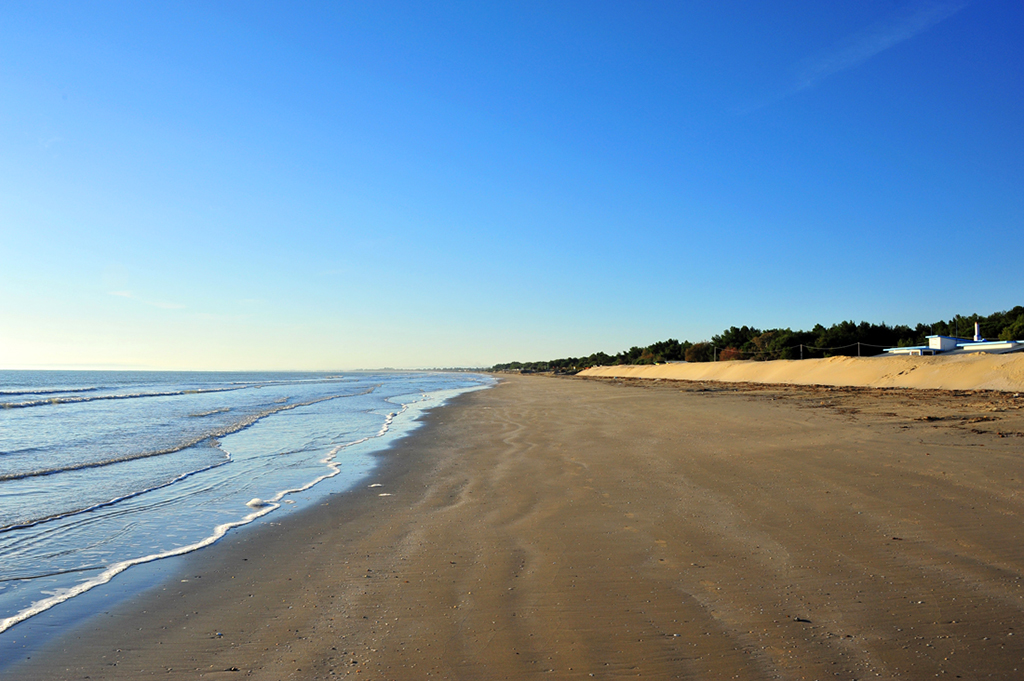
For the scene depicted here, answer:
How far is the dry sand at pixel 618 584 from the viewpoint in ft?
10.6

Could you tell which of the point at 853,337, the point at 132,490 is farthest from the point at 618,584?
the point at 853,337

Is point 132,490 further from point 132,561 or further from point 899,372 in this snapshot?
point 899,372

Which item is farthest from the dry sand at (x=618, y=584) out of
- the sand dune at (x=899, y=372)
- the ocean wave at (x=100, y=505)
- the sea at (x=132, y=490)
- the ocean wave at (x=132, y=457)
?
the sand dune at (x=899, y=372)

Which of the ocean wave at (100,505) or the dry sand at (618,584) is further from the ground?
the dry sand at (618,584)

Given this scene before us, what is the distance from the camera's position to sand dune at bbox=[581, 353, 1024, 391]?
1004 inches

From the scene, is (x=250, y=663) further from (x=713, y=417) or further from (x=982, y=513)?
(x=713, y=417)

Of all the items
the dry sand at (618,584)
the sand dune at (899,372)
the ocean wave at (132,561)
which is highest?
the sand dune at (899,372)

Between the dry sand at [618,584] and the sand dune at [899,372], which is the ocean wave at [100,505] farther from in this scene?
the sand dune at [899,372]

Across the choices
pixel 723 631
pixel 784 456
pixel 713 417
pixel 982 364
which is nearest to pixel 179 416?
pixel 713 417

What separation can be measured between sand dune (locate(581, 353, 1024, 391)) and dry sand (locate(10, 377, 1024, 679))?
72.0 feet

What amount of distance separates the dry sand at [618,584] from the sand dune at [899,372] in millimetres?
21934

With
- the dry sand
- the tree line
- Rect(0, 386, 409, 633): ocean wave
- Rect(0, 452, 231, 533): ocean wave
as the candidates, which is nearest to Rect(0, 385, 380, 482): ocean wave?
Rect(0, 452, 231, 533): ocean wave

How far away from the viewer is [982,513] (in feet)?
→ 19.0

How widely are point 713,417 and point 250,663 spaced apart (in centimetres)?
1564
